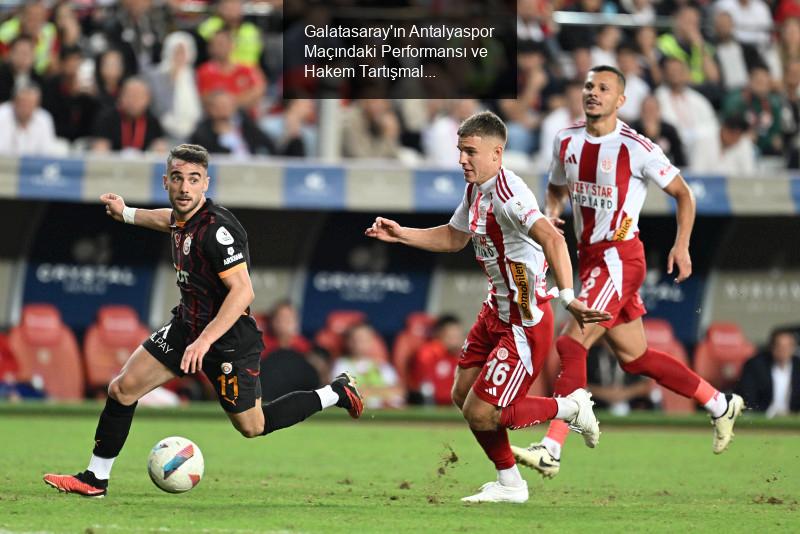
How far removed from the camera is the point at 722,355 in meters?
17.0

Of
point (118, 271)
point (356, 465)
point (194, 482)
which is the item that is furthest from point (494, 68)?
point (194, 482)

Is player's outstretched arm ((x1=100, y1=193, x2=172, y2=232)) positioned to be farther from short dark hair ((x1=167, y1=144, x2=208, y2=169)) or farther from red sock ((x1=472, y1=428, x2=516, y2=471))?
red sock ((x1=472, y1=428, x2=516, y2=471))

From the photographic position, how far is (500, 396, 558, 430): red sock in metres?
7.84

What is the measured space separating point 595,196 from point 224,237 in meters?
2.44

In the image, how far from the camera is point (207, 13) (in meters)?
17.1

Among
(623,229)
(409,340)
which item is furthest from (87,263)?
(623,229)

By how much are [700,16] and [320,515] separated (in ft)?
44.4

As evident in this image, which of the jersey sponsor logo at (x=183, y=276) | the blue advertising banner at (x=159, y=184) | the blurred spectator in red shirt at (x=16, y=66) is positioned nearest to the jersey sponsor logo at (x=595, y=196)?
the jersey sponsor logo at (x=183, y=276)

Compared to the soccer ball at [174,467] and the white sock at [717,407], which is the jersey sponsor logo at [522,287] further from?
the soccer ball at [174,467]

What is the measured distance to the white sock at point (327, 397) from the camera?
337 inches

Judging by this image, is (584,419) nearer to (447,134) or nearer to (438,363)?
(438,363)

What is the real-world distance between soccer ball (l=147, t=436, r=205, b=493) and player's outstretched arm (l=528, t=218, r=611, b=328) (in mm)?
2214

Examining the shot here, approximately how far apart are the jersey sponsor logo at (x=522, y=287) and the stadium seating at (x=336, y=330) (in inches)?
331

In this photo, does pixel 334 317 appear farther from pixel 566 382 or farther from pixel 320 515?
pixel 320 515
